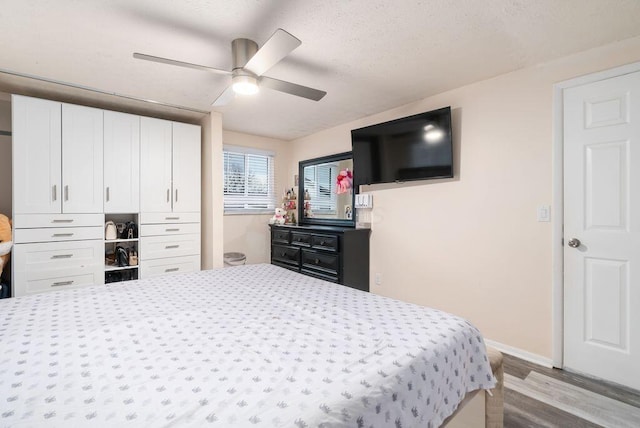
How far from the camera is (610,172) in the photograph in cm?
199

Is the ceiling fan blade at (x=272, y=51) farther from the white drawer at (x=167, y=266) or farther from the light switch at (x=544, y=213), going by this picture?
the white drawer at (x=167, y=266)

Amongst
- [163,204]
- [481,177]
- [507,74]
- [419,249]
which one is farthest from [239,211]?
[507,74]

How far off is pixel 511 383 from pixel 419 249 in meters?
1.32

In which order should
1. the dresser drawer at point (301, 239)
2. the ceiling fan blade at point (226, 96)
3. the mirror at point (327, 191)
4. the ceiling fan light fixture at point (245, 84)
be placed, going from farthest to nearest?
1. the mirror at point (327, 191)
2. the dresser drawer at point (301, 239)
3. the ceiling fan blade at point (226, 96)
4. the ceiling fan light fixture at point (245, 84)

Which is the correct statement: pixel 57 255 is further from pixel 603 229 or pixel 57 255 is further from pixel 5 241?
pixel 603 229

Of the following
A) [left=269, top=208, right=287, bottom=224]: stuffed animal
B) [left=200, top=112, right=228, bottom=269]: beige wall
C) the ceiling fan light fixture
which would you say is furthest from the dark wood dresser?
the ceiling fan light fixture

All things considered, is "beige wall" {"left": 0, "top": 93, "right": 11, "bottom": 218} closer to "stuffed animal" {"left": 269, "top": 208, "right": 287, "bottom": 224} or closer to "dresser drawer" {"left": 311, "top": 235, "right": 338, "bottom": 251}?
"stuffed animal" {"left": 269, "top": 208, "right": 287, "bottom": 224}

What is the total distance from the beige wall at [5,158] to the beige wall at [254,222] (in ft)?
6.77

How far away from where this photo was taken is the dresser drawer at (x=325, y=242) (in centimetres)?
326

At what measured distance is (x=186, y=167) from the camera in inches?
131

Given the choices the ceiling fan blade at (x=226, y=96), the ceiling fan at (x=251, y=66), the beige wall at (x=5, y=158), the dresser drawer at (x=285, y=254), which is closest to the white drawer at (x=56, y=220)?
the beige wall at (x=5, y=158)

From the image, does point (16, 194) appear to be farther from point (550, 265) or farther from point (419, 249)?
A: point (550, 265)

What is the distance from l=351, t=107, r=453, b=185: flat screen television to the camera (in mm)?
2719

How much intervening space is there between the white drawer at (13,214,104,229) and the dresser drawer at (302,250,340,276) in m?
2.14
